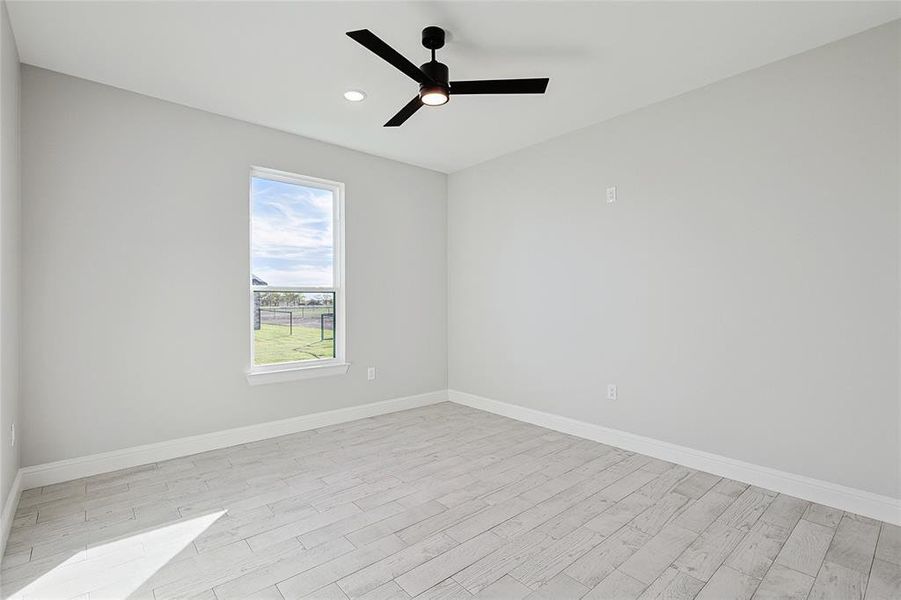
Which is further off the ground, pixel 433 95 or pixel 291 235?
pixel 433 95

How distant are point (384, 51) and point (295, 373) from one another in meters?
2.90

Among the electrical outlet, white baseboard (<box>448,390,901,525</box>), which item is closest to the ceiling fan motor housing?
the electrical outlet

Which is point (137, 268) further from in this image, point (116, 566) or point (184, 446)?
point (116, 566)

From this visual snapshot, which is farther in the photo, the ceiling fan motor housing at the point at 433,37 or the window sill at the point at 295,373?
the window sill at the point at 295,373

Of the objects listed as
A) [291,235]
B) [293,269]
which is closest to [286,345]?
[293,269]

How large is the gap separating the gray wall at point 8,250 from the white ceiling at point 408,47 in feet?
0.86

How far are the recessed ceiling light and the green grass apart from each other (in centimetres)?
203

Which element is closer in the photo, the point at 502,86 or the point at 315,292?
the point at 502,86

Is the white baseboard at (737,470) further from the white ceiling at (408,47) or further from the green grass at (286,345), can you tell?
the white ceiling at (408,47)

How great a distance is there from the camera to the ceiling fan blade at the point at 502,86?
253 centimetres

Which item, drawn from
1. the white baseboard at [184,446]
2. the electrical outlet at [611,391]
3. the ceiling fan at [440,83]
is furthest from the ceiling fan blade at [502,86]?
the white baseboard at [184,446]

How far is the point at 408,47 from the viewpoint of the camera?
2721 mm

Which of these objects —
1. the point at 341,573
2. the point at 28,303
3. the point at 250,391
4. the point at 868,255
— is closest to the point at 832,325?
the point at 868,255

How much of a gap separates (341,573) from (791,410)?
2767mm
